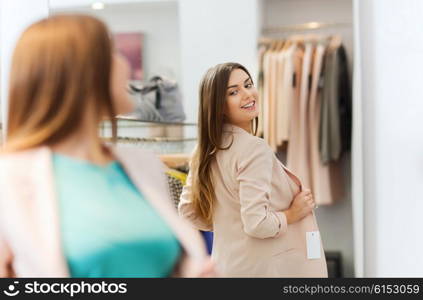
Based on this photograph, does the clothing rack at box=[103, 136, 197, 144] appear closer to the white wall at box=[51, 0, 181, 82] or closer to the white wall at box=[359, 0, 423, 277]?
the white wall at box=[51, 0, 181, 82]

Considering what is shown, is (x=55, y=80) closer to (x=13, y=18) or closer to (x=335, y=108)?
(x=13, y=18)

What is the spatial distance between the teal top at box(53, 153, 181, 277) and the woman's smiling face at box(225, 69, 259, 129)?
0.93ft

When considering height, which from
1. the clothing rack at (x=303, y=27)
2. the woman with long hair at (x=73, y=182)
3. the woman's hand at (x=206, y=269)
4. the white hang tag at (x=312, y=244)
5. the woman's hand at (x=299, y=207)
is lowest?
the white hang tag at (x=312, y=244)

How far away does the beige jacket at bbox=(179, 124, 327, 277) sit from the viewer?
3.98 ft

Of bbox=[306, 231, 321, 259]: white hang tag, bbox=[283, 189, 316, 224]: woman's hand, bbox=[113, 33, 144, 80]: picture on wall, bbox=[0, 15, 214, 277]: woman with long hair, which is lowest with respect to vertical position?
bbox=[306, 231, 321, 259]: white hang tag

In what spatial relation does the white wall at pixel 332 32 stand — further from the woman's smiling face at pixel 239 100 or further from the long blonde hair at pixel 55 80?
the long blonde hair at pixel 55 80

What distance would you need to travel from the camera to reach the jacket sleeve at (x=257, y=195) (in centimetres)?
121

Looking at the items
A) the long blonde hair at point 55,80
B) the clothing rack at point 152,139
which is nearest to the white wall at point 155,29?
the clothing rack at point 152,139

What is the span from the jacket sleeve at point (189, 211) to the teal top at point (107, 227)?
0.20m

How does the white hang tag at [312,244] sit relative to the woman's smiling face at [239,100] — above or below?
below

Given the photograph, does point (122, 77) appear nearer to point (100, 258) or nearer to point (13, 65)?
point (13, 65)

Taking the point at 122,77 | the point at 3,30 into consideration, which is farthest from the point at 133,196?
the point at 3,30

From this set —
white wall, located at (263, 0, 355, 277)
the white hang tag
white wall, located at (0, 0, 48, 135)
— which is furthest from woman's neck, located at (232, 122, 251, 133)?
white wall, located at (263, 0, 355, 277)

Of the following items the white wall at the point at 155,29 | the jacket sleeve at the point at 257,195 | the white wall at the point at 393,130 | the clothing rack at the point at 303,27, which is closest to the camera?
the jacket sleeve at the point at 257,195
